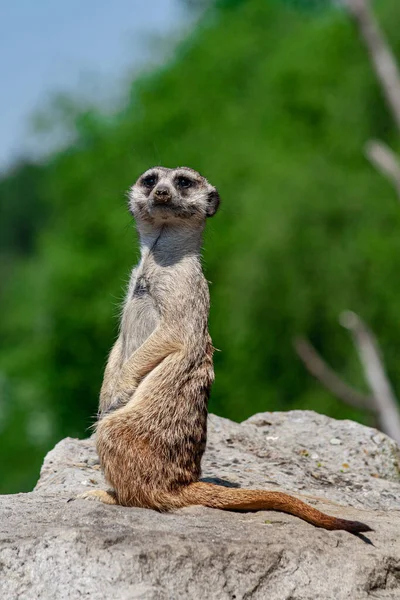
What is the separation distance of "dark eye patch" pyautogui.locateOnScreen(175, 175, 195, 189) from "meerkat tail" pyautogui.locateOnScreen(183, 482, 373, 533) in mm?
1663

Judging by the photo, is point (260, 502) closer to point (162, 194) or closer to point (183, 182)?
point (162, 194)

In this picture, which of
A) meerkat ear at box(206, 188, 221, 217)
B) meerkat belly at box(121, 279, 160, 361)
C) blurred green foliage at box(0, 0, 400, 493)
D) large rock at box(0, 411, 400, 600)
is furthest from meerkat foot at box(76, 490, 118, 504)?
blurred green foliage at box(0, 0, 400, 493)

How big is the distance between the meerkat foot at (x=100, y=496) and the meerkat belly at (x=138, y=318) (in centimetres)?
76

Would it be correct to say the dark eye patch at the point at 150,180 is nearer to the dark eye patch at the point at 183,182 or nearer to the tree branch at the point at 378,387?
the dark eye patch at the point at 183,182

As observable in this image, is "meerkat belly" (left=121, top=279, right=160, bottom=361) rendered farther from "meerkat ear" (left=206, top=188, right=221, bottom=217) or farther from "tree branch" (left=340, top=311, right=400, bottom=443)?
"tree branch" (left=340, top=311, right=400, bottom=443)

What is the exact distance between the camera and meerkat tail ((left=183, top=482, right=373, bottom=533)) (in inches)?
200

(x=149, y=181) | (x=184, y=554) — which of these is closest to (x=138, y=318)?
(x=149, y=181)

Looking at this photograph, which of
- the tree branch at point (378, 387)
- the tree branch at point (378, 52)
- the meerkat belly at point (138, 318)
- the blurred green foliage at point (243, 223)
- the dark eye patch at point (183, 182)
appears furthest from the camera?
the blurred green foliage at point (243, 223)

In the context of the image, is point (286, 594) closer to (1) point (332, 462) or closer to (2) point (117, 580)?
(2) point (117, 580)

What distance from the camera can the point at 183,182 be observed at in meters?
6.00

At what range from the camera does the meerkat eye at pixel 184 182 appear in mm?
5980

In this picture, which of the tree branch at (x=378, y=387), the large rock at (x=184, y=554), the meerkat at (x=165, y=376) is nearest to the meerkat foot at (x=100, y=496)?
the meerkat at (x=165, y=376)

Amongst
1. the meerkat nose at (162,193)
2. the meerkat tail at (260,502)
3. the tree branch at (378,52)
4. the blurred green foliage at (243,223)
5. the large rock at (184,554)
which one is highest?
the blurred green foliage at (243,223)

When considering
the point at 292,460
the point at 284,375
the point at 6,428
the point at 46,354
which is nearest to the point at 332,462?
the point at 292,460
